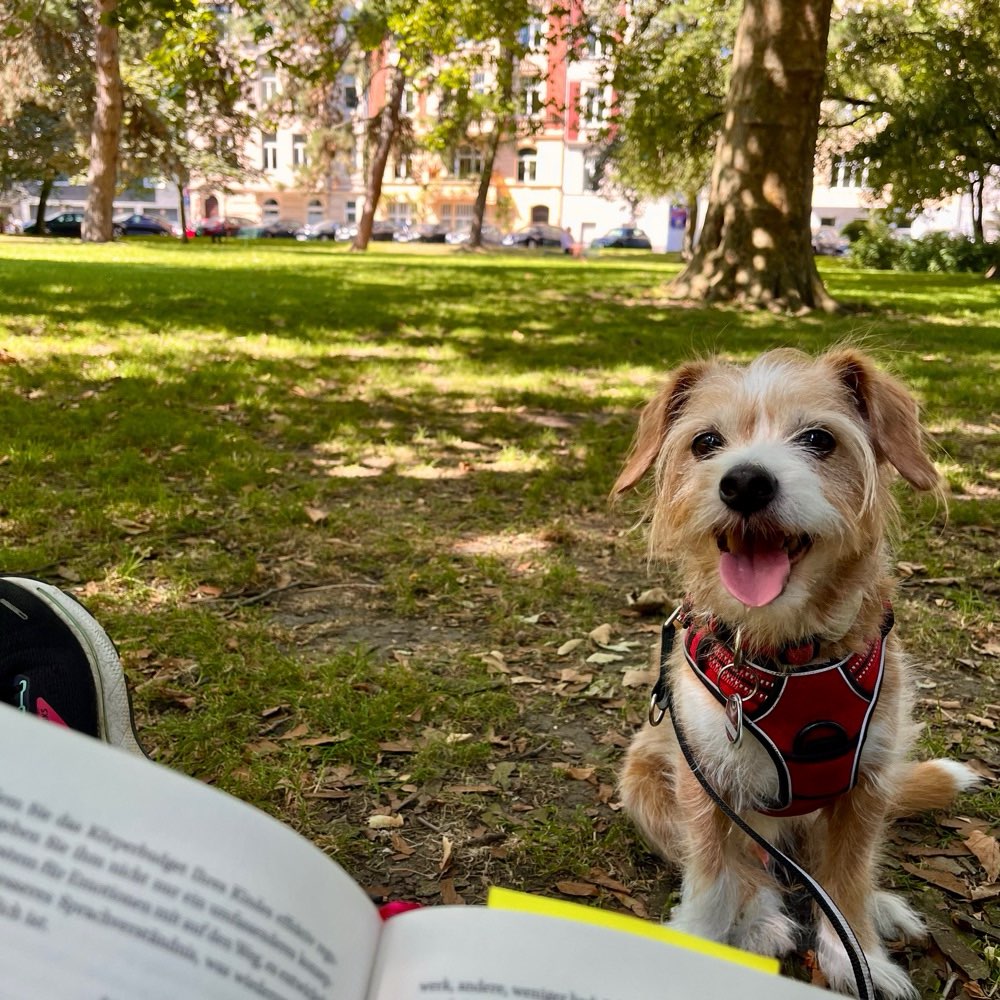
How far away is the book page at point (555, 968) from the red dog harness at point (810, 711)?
1186mm

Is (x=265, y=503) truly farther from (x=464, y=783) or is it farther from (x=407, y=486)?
(x=464, y=783)

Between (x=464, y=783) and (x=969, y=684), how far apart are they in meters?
2.09

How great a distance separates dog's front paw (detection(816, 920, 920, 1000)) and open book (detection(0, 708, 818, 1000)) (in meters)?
1.45

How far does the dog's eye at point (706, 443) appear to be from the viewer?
2.48m

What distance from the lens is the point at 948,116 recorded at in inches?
966

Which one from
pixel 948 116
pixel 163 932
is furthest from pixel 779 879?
pixel 948 116

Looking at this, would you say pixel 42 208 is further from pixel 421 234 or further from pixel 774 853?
pixel 774 853

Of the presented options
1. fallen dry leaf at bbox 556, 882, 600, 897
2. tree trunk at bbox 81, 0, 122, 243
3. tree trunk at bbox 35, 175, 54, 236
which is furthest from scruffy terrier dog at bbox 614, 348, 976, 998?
tree trunk at bbox 35, 175, 54, 236

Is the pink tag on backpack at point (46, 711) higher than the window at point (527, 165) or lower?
lower

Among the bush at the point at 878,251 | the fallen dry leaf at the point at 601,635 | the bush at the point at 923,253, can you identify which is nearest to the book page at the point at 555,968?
the fallen dry leaf at the point at 601,635

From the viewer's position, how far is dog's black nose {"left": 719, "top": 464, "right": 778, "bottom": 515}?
2.09 meters

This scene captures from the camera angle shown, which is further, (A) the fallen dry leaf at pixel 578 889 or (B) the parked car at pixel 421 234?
(B) the parked car at pixel 421 234

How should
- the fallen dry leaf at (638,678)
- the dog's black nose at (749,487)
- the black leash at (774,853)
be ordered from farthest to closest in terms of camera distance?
the fallen dry leaf at (638,678) < the dog's black nose at (749,487) < the black leash at (774,853)

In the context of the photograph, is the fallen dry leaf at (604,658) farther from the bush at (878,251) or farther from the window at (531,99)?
the bush at (878,251)
